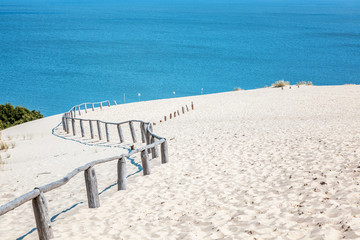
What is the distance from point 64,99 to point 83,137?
42008 mm

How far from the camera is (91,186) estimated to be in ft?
26.4

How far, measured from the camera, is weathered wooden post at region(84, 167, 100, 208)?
26.3ft

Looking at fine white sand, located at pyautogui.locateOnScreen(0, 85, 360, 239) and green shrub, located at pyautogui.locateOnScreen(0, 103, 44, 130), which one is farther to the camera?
green shrub, located at pyautogui.locateOnScreen(0, 103, 44, 130)

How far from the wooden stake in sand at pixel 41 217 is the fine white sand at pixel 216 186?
414mm

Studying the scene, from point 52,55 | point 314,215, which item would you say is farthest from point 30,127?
point 52,55

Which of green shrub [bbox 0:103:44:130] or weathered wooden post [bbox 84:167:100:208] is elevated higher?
weathered wooden post [bbox 84:167:100:208]

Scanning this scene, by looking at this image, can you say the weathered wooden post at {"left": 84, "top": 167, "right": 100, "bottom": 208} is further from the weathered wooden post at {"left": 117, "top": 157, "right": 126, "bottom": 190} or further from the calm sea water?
the calm sea water

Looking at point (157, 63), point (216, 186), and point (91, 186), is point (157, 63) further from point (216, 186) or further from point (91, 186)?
point (91, 186)

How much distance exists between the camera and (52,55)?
94125 mm

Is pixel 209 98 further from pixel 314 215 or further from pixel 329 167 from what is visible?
pixel 314 215

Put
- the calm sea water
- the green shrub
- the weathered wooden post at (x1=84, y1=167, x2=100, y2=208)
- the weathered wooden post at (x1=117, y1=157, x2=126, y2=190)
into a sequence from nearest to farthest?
the weathered wooden post at (x1=84, y1=167, x2=100, y2=208)
the weathered wooden post at (x1=117, y1=157, x2=126, y2=190)
the green shrub
the calm sea water

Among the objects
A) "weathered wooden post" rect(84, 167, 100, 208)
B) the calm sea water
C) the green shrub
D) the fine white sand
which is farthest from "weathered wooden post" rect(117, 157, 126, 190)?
the calm sea water

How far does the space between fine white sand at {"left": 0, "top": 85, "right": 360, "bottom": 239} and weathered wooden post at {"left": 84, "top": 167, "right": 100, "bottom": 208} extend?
0.17 meters

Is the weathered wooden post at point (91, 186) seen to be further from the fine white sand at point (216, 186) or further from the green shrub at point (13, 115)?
the green shrub at point (13, 115)
